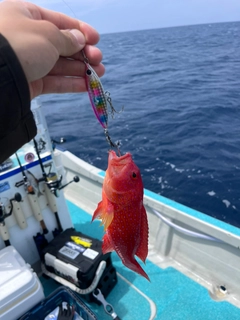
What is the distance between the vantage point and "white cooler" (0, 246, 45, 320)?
2.64 metres

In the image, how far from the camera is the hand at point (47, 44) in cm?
129

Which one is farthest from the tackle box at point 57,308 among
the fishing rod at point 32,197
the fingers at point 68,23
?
the fingers at point 68,23

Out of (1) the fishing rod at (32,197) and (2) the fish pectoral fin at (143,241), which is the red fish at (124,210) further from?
(1) the fishing rod at (32,197)

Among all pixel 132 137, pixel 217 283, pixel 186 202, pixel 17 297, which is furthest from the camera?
pixel 132 137

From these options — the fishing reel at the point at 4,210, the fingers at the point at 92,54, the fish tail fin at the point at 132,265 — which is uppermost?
the fingers at the point at 92,54

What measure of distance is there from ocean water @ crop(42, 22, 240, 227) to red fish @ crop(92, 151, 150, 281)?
4.62m

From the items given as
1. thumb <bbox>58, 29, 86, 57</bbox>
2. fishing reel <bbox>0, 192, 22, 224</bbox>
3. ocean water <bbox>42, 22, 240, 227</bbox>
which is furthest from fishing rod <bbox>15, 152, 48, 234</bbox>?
ocean water <bbox>42, 22, 240, 227</bbox>

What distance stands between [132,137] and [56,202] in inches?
237

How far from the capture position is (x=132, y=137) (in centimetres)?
964

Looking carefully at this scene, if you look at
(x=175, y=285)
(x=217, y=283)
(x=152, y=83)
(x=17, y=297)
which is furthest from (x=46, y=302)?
(x=152, y=83)

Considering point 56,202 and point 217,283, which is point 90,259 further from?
point 217,283

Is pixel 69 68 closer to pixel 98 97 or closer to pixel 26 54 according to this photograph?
pixel 98 97

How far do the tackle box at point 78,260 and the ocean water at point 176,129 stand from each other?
3.33m

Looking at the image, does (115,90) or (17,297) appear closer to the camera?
(17,297)
